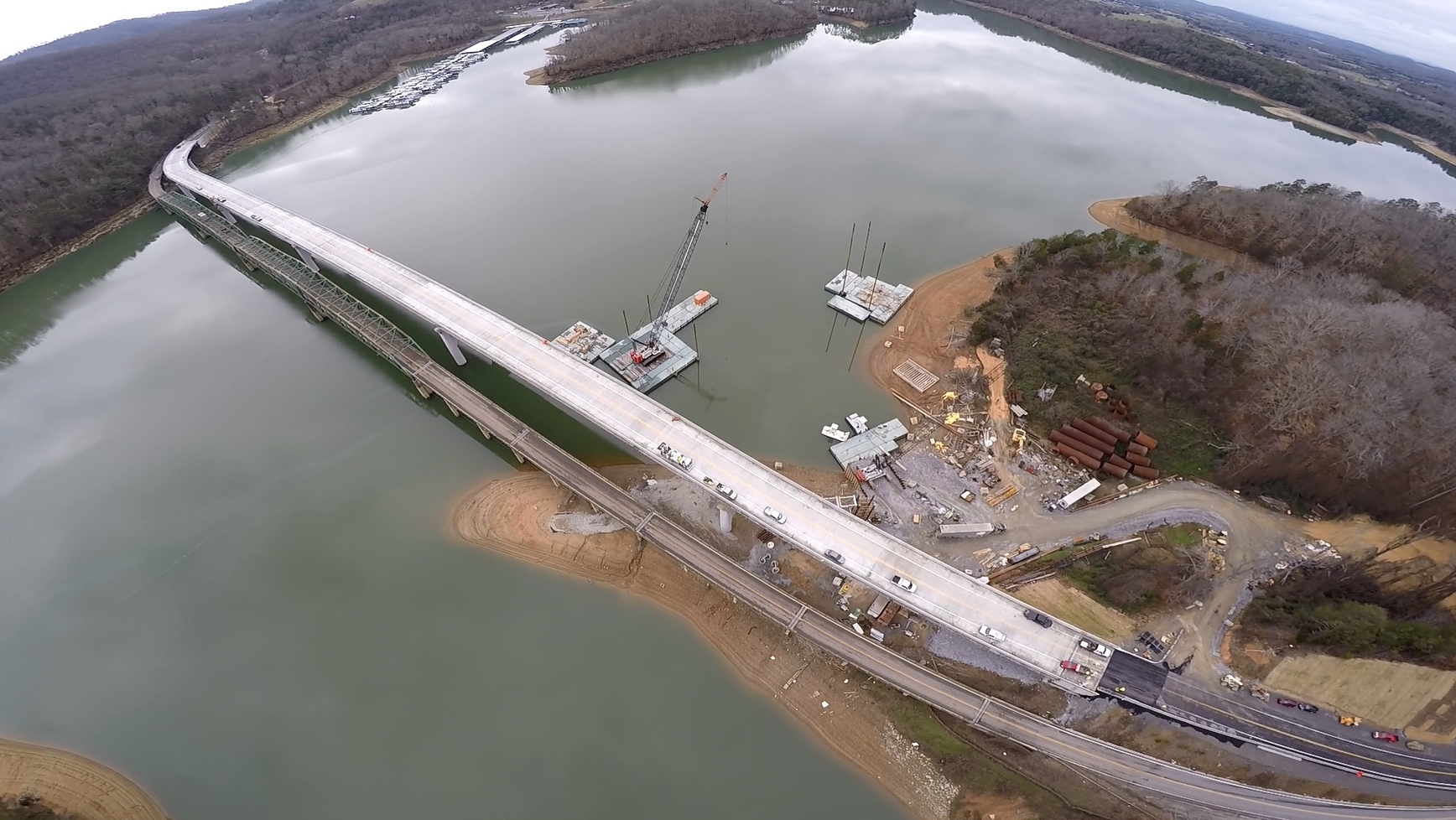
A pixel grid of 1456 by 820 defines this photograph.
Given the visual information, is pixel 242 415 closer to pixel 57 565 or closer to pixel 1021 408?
pixel 57 565

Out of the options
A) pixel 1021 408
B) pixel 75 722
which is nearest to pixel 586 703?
pixel 75 722

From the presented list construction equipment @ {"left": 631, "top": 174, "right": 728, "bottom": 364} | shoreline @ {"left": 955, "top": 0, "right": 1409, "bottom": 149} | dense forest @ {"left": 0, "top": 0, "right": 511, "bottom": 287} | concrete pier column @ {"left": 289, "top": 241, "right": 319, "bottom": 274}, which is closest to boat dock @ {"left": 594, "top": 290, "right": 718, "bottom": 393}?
construction equipment @ {"left": 631, "top": 174, "right": 728, "bottom": 364}

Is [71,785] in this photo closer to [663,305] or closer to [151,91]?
[663,305]

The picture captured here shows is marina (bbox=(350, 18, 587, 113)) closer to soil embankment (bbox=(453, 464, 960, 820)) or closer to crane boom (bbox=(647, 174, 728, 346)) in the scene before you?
crane boom (bbox=(647, 174, 728, 346))

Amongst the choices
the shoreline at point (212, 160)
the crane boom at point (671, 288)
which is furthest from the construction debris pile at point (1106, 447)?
the shoreline at point (212, 160)

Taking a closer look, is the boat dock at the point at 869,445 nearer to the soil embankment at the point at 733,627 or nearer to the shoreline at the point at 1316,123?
the soil embankment at the point at 733,627

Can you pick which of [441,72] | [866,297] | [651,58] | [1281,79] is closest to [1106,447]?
[866,297]

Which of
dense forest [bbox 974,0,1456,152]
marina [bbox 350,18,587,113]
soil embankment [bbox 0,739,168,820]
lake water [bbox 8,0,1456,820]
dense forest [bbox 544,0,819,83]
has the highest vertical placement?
dense forest [bbox 974,0,1456,152]
